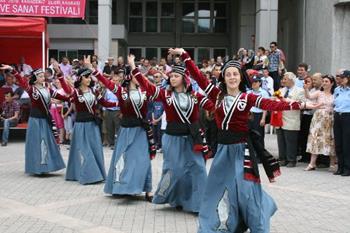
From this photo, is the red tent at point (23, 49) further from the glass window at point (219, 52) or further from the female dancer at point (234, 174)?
the glass window at point (219, 52)

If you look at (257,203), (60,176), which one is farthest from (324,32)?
(257,203)

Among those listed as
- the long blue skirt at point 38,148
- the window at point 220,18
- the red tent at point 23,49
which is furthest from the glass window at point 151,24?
the long blue skirt at point 38,148

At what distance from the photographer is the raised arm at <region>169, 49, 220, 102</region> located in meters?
6.40

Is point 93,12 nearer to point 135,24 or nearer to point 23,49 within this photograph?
point 135,24

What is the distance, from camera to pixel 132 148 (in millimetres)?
7738

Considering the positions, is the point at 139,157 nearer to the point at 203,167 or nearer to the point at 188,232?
the point at 203,167

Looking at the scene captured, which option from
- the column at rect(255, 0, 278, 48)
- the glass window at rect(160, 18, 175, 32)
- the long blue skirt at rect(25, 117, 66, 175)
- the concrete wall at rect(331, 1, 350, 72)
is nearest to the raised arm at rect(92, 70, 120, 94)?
the long blue skirt at rect(25, 117, 66, 175)

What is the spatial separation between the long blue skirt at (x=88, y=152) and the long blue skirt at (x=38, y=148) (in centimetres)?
92

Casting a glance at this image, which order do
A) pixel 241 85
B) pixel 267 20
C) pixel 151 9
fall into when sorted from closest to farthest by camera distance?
pixel 241 85 < pixel 267 20 < pixel 151 9

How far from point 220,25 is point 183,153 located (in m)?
24.0

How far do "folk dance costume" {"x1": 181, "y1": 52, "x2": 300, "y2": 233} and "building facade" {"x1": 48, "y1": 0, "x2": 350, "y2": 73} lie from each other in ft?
40.8

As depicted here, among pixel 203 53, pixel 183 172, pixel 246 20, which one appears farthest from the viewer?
pixel 203 53

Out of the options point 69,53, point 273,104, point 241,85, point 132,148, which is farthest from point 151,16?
point 273,104

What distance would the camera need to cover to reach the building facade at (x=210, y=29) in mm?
17922
